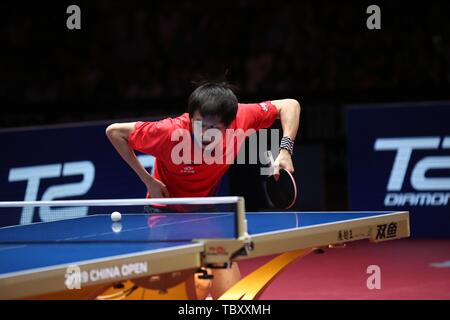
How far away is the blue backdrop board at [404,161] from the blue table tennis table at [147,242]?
435 centimetres

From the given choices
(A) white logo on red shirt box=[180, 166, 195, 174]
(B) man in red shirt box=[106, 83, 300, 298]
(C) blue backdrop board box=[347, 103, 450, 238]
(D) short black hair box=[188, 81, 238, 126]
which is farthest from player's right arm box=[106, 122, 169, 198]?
Result: (C) blue backdrop board box=[347, 103, 450, 238]

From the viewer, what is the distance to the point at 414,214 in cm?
1001

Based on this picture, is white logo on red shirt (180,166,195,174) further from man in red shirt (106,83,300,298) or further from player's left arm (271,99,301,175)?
player's left arm (271,99,301,175)

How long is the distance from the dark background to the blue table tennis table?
18.5 ft

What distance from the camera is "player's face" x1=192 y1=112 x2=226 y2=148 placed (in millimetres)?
5477

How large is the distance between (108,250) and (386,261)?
4.98 meters

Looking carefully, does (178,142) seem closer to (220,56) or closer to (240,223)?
(240,223)

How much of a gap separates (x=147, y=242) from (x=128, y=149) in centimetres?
132

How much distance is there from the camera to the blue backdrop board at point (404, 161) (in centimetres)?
989

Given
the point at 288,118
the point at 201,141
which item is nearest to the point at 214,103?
the point at 201,141

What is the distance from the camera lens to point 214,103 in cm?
542

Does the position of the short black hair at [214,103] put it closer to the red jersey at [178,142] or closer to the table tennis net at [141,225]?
the red jersey at [178,142]
